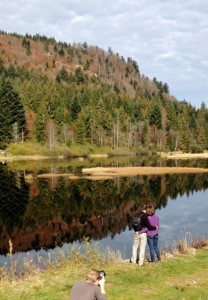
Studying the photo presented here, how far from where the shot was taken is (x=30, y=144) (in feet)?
396

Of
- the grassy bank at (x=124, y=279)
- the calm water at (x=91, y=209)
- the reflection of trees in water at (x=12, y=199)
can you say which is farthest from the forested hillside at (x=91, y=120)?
the grassy bank at (x=124, y=279)

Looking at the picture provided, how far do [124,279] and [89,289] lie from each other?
6.83 m

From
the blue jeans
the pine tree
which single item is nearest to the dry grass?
the pine tree

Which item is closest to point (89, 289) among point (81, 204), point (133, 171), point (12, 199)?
point (81, 204)

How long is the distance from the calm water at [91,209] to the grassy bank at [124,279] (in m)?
4.96

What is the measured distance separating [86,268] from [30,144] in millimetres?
104977

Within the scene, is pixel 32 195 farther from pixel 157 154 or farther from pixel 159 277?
pixel 157 154

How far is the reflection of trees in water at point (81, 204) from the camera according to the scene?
32.2 meters

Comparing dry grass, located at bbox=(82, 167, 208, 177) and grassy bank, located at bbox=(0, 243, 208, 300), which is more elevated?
dry grass, located at bbox=(82, 167, 208, 177)

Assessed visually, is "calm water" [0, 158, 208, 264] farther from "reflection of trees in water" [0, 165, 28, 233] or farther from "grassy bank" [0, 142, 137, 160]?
"grassy bank" [0, 142, 137, 160]

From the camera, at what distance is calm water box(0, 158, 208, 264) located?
30.2 m

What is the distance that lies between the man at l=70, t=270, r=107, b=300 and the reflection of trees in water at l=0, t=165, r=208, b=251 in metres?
18.3

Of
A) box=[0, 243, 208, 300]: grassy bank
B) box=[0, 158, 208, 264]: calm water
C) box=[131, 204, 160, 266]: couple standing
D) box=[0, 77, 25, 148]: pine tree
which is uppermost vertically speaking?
box=[0, 77, 25, 148]: pine tree

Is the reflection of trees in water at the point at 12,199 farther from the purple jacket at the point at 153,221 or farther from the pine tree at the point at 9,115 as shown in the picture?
the pine tree at the point at 9,115
